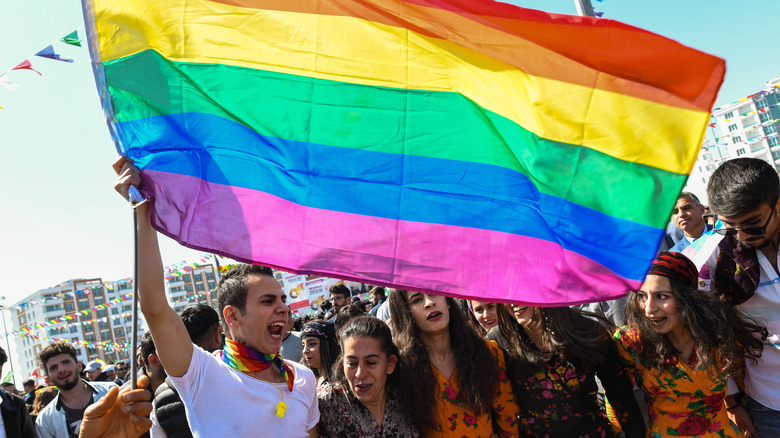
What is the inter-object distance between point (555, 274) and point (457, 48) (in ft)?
3.54

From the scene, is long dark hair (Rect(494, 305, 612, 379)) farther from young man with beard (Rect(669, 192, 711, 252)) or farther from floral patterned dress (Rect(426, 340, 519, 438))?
young man with beard (Rect(669, 192, 711, 252))

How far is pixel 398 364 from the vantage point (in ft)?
10.2

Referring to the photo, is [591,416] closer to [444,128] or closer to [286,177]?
[444,128]

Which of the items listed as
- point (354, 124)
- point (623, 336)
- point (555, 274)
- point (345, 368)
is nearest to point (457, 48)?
point (354, 124)

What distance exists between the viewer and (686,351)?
2969mm

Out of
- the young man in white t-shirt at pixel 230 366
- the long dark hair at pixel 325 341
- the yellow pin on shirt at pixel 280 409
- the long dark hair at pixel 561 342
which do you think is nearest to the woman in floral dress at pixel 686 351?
the long dark hair at pixel 561 342

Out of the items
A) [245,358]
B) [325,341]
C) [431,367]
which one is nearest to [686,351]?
[431,367]

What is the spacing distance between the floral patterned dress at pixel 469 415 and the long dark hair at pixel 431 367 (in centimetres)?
4

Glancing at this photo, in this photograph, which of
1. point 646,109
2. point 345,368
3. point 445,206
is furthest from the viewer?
point 345,368

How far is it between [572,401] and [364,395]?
118 centimetres

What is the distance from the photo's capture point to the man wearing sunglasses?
2.71 m

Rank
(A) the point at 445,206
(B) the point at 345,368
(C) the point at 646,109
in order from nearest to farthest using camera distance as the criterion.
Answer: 1. (C) the point at 646,109
2. (A) the point at 445,206
3. (B) the point at 345,368

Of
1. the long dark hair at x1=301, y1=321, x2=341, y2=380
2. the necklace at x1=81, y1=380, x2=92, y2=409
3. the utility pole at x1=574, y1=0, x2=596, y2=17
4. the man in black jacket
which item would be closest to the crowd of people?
the long dark hair at x1=301, y1=321, x2=341, y2=380

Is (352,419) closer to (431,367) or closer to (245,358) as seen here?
(431,367)
